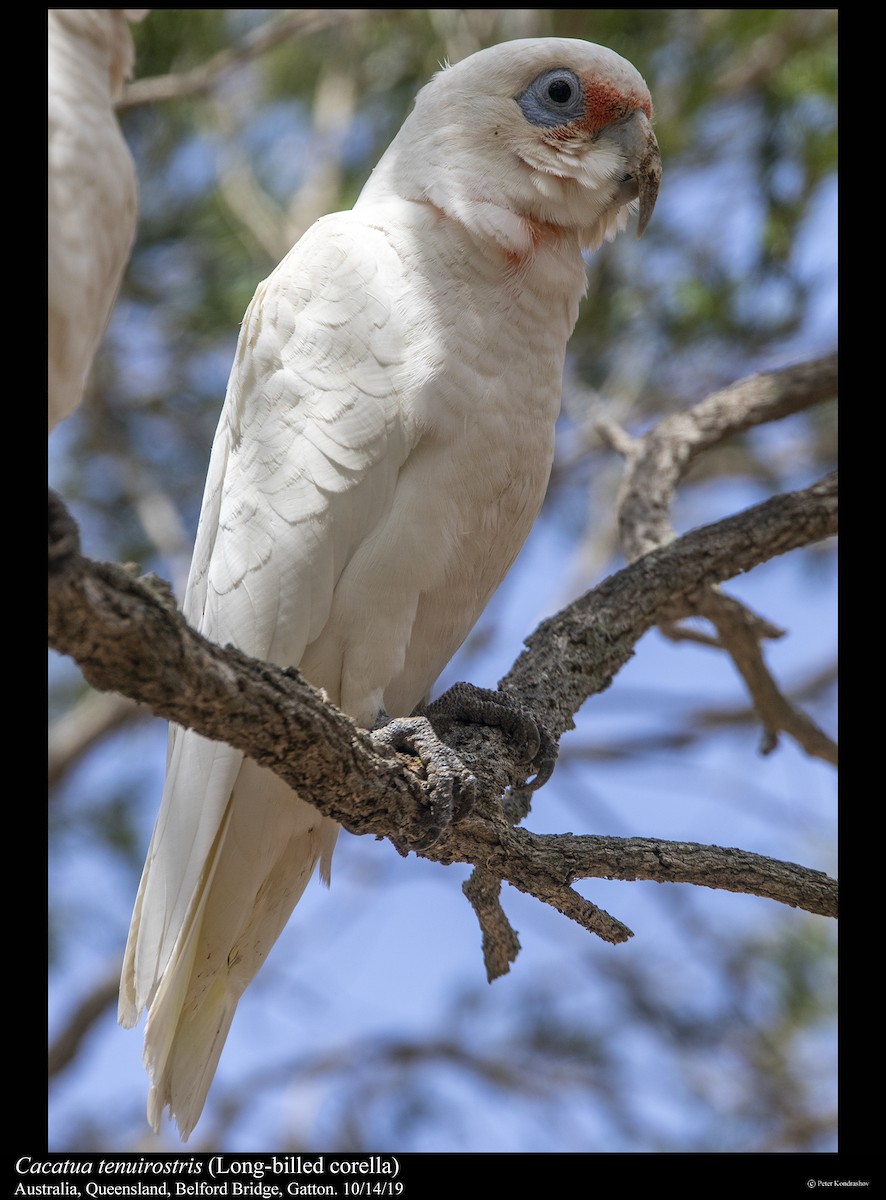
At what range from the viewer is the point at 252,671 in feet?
4.90

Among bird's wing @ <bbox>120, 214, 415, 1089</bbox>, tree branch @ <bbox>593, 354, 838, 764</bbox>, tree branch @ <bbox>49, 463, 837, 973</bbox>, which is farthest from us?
tree branch @ <bbox>593, 354, 838, 764</bbox>

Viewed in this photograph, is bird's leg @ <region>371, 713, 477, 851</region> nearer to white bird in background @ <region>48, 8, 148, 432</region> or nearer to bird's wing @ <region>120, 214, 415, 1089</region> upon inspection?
bird's wing @ <region>120, 214, 415, 1089</region>

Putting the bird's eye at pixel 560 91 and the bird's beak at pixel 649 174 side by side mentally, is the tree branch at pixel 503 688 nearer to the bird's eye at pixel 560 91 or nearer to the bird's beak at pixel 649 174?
the bird's beak at pixel 649 174

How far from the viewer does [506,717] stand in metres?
2.24

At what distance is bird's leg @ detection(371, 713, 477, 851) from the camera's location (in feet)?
6.08

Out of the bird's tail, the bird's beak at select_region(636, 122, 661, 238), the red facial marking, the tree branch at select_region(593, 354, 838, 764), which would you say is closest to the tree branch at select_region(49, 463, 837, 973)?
the tree branch at select_region(593, 354, 838, 764)

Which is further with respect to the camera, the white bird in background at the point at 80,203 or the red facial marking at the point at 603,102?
the red facial marking at the point at 603,102

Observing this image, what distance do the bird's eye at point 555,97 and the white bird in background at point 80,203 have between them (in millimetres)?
910

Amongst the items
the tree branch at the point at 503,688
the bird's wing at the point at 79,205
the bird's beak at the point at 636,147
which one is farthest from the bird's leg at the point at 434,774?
the bird's beak at the point at 636,147

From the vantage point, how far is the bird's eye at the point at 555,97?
2.27 m

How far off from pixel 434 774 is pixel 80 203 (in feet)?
3.32
